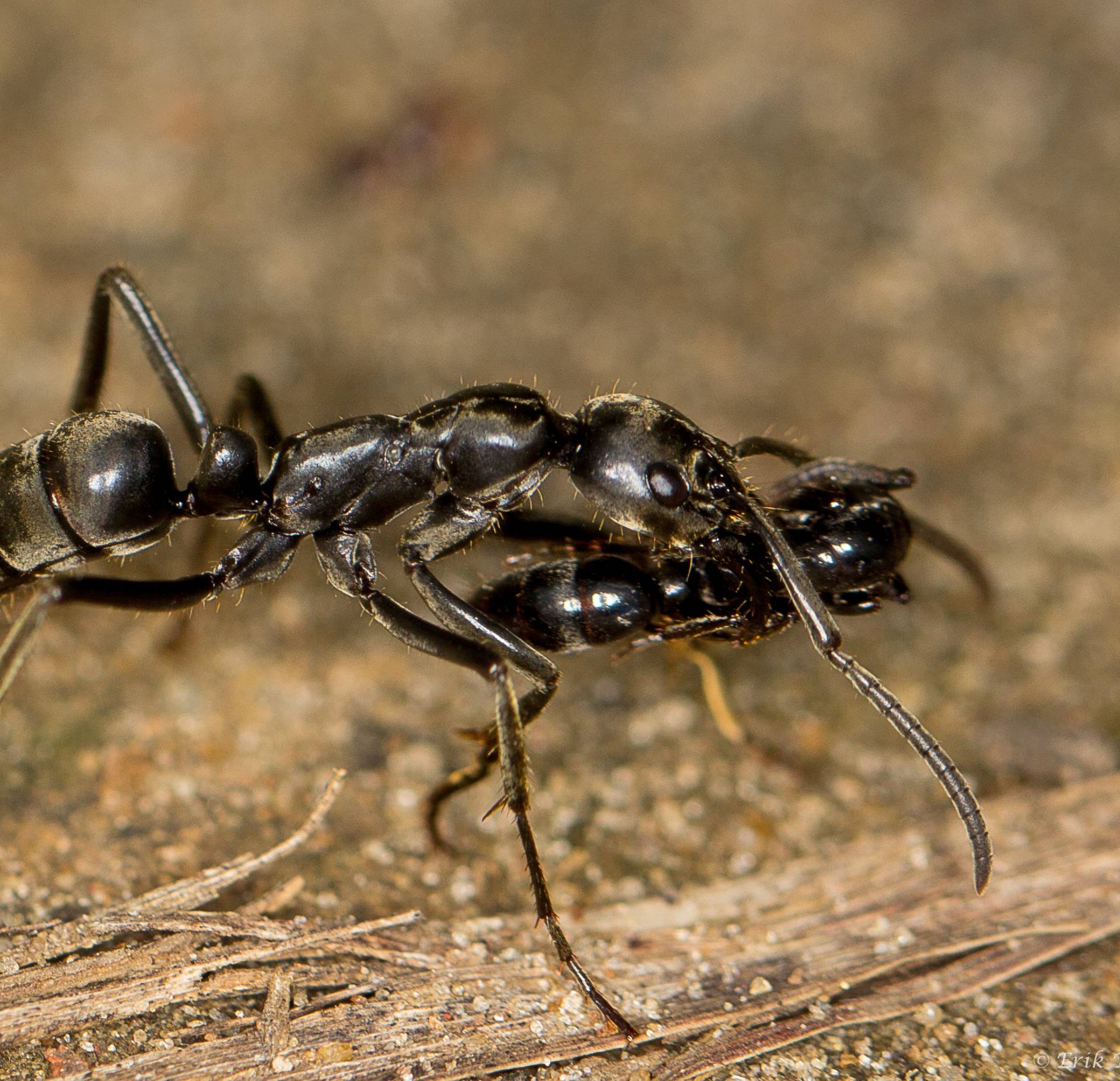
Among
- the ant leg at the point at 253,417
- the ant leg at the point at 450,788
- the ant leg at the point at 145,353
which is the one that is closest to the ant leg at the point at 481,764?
the ant leg at the point at 450,788

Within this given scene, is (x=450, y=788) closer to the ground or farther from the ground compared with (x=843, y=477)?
closer to the ground

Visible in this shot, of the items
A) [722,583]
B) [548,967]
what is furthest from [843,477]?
[548,967]

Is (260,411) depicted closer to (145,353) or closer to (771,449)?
(145,353)

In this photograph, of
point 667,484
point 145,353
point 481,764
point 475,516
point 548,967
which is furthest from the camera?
point 145,353

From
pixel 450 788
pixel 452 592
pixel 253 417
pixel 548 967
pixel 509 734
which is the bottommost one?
pixel 548 967

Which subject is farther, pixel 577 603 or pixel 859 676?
pixel 577 603

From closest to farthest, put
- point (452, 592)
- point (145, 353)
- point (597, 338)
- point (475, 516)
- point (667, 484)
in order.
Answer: point (667, 484)
point (452, 592)
point (475, 516)
point (145, 353)
point (597, 338)

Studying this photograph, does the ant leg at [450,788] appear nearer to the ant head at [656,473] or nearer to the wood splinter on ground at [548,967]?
the wood splinter on ground at [548,967]
